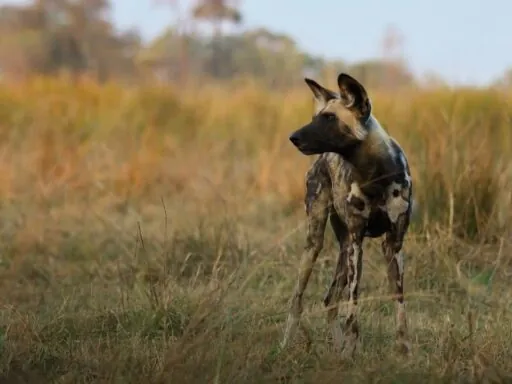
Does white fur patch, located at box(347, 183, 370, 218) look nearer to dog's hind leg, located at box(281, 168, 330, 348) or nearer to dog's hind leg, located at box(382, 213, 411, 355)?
dog's hind leg, located at box(382, 213, 411, 355)

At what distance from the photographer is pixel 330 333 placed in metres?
2.94

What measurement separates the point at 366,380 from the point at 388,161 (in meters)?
0.67

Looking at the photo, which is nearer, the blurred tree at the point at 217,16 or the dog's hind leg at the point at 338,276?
the dog's hind leg at the point at 338,276

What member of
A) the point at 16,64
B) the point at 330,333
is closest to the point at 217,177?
the point at 330,333

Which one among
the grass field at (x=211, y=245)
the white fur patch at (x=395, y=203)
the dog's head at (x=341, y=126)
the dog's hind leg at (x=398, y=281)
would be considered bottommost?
the grass field at (x=211, y=245)

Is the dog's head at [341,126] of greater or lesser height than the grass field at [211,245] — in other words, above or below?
above

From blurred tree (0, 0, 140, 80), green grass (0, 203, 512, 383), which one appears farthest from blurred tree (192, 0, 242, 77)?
green grass (0, 203, 512, 383)

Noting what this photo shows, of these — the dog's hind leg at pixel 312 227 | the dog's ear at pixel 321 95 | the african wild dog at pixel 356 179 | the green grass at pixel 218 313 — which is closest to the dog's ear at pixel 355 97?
the african wild dog at pixel 356 179

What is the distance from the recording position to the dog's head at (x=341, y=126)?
8.35ft

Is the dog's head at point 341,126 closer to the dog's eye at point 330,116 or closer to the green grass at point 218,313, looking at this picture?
the dog's eye at point 330,116

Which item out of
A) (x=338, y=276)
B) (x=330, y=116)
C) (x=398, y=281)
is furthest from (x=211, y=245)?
(x=330, y=116)

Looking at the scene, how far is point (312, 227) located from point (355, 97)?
552 mm

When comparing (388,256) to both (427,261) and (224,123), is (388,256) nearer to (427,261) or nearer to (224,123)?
(427,261)

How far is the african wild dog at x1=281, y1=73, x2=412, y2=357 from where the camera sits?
2559 millimetres
